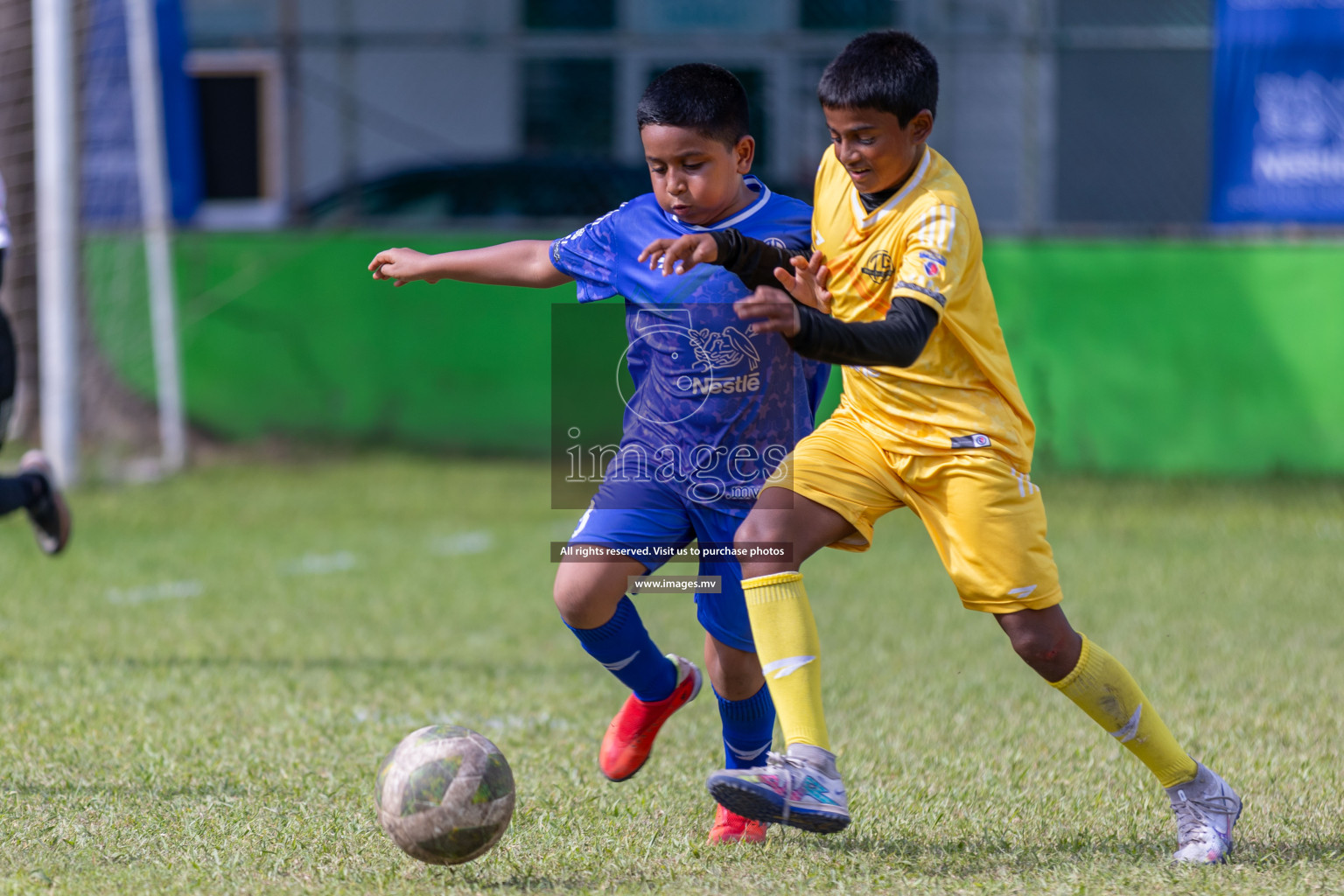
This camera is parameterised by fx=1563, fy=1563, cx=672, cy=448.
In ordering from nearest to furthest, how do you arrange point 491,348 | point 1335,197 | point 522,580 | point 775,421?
point 775,421 < point 522,580 < point 1335,197 < point 491,348

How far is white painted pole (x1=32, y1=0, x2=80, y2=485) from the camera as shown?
31.0 feet

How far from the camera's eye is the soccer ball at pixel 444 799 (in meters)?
3.31

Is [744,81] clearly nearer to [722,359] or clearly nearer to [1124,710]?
[722,359]

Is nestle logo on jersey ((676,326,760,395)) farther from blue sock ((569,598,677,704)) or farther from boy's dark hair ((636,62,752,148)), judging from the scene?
blue sock ((569,598,677,704))

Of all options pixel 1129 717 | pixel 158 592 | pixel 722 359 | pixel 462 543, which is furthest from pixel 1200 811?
pixel 462 543

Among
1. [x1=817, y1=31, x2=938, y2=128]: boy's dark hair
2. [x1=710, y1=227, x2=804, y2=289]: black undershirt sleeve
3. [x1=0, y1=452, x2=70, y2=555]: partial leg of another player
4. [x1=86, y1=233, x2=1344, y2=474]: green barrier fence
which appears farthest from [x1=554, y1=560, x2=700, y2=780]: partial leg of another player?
[x1=86, y1=233, x2=1344, y2=474]: green barrier fence

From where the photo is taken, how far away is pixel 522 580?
778 cm

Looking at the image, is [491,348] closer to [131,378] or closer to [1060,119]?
[131,378]

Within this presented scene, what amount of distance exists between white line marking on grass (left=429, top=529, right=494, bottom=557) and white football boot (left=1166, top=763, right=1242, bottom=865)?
534cm

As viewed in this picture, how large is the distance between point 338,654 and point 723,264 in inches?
126

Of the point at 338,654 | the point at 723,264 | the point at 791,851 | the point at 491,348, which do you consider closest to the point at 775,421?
the point at 723,264

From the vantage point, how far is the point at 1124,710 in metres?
3.57

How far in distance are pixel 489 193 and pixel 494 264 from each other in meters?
8.24

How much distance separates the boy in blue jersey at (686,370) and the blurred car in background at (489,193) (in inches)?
302
